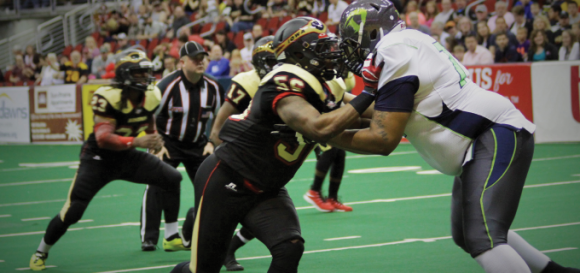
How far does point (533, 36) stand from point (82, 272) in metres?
9.76

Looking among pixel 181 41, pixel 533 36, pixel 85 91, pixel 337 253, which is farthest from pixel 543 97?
pixel 85 91

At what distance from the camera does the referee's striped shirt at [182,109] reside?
21.8 ft

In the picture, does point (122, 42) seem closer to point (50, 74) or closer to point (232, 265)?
point (50, 74)

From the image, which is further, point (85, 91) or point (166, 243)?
point (85, 91)

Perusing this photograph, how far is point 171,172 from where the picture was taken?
5961 mm

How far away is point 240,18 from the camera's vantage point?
18.4m

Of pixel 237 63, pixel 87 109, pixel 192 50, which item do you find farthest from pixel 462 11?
pixel 192 50

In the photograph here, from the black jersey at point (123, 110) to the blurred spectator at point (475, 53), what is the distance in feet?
26.1

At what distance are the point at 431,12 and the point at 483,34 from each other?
2196 millimetres

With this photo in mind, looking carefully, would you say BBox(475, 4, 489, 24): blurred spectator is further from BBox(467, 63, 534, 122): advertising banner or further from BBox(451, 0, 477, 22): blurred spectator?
BBox(467, 63, 534, 122): advertising banner

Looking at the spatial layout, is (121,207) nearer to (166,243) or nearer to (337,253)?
(166,243)

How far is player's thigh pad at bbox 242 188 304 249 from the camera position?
3523 millimetres

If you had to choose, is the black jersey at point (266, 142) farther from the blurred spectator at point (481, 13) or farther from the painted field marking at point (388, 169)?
A: the blurred spectator at point (481, 13)

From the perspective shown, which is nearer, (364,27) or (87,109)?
(364,27)
